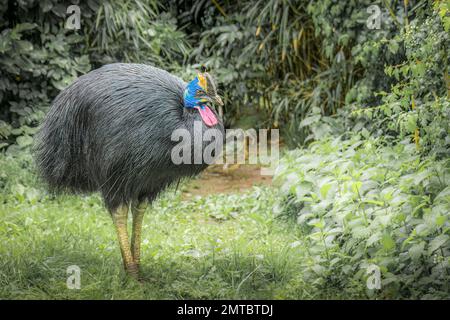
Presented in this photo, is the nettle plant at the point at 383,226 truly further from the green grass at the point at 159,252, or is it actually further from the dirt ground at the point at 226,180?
→ the dirt ground at the point at 226,180

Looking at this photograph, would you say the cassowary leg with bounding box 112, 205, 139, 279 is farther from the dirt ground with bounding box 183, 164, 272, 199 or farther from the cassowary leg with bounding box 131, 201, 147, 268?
the dirt ground with bounding box 183, 164, 272, 199

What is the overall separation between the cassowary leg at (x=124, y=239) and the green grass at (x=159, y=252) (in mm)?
59

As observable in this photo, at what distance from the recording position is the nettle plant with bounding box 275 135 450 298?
139 inches

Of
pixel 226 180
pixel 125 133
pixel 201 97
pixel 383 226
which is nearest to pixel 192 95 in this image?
pixel 201 97

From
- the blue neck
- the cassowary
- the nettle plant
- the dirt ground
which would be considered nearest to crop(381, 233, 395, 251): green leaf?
the nettle plant

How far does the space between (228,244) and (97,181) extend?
1123 mm

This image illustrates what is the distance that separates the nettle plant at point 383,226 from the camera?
354 cm

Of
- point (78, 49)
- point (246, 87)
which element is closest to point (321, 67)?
point (246, 87)

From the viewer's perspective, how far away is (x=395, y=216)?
12.4ft

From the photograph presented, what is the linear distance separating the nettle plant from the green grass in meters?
0.23

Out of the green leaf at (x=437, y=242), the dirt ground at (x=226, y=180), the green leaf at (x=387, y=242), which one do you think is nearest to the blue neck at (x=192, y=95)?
the green leaf at (x=387, y=242)

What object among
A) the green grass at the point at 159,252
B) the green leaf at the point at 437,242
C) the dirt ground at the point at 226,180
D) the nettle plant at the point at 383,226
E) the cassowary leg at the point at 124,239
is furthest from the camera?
the dirt ground at the point at 226,180

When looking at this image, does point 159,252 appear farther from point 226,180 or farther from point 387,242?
point 226,180

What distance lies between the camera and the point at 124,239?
400 centimetres
